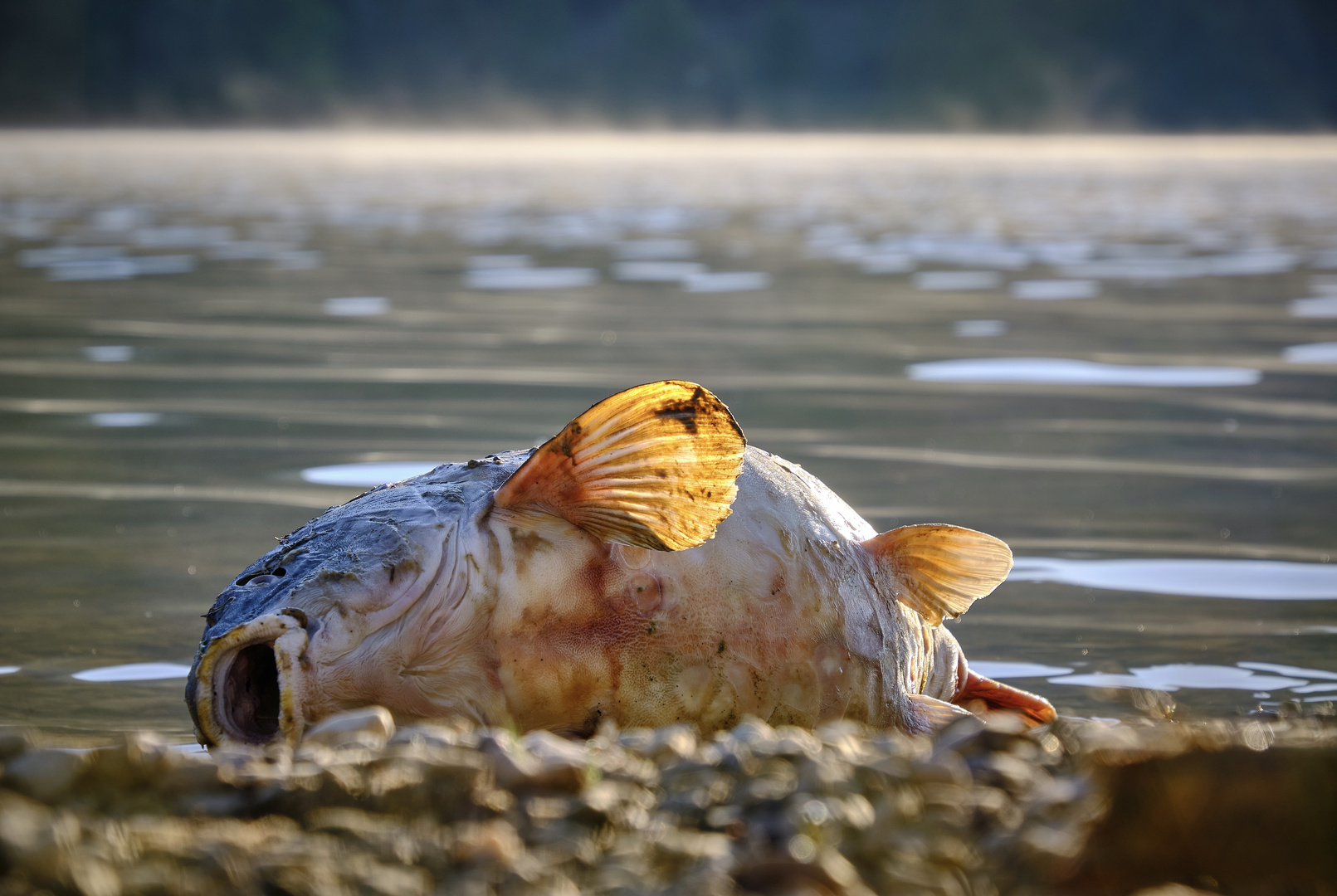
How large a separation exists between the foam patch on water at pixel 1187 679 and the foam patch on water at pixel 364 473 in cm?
260

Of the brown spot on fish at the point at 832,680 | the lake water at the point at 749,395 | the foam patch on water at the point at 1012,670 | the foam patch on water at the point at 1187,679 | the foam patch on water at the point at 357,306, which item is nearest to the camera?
the brown spot on fish at the point at 832,680

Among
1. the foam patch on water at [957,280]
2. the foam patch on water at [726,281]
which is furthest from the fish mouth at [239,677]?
the foam patch on water at [957,280]

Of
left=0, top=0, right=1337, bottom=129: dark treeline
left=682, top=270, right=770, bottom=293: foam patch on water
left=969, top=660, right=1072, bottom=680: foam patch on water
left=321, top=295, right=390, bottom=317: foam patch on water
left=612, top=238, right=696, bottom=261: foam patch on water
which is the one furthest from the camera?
left=0, top=0, right=1337, bottom=129: dark treeline

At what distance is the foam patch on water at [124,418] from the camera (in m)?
6.43

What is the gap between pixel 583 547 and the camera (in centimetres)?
272

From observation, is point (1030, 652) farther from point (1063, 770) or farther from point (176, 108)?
point (176, 108)

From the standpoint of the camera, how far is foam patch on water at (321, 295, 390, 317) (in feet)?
33.1

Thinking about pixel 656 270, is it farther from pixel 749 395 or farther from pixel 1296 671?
pixel 1296 671

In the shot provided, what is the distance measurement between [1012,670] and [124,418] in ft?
14.4

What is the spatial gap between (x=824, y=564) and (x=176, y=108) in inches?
3794

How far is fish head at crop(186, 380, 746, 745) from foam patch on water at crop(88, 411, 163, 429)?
4036 millimetres

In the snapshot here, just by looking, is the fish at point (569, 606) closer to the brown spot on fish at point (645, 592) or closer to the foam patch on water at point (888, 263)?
the brown spot on fish at point (645, 592)

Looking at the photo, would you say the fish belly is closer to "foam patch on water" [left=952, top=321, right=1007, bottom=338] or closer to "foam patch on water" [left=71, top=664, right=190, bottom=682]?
"foam patch on water" [left=71, top=664, right=190, bottom=682]

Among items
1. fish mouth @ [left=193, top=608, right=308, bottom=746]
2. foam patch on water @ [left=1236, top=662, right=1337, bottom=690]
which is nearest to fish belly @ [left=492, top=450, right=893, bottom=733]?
fish mouth @ [left=193, top=608, right=308, bottom=746]
